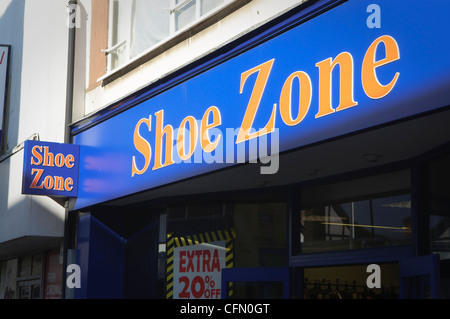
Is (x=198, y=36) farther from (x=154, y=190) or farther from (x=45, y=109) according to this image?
(x=45, y=109)

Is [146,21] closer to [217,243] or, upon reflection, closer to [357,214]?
[217,243]

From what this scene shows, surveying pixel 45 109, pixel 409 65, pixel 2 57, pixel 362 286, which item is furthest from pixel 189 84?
pixel 2 57

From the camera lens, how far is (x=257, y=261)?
8.00 meters

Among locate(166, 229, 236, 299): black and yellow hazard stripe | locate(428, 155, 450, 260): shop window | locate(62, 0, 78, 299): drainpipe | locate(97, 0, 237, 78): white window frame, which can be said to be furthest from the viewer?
locate(62, 0, 78, 299): drainpipe

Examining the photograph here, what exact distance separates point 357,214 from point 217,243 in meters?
2.08

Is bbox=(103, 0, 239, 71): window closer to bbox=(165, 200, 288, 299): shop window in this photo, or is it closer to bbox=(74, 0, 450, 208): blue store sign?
bbox=(74, 0, 450, 208): blue store sign

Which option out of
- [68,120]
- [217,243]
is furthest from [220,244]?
[68,120]

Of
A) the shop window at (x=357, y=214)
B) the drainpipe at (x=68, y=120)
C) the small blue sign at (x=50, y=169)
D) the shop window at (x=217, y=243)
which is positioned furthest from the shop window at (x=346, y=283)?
the drainpipe at (x=68, y=120)

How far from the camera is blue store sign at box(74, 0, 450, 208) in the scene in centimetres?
476

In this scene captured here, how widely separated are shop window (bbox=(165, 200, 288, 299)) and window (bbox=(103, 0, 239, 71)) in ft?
6.79

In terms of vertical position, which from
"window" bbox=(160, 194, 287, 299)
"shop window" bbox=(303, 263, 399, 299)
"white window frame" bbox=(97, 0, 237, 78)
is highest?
"white window frame" bbox=(97, 0, 237, 78)

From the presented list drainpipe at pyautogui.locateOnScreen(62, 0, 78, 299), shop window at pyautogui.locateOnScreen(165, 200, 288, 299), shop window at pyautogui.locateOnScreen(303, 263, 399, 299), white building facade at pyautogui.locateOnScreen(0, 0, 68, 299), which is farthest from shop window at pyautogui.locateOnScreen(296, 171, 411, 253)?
white building facade at pyautogui.locateOnScreen(0, 0, 68, 299)

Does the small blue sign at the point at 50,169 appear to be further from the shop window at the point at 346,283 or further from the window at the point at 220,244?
the shop window at the point at 346,283

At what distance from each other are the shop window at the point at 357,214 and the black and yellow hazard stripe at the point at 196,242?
3.48 feet
